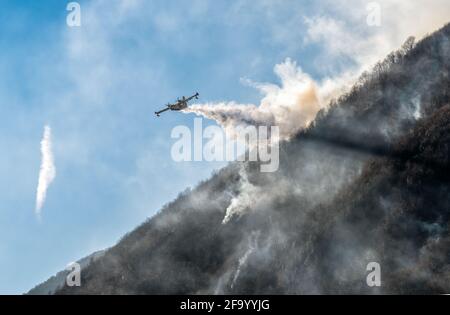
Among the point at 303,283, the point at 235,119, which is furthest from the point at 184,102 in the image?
the point at 303,283

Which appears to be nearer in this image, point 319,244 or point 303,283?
point 303,283

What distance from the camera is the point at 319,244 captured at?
199m

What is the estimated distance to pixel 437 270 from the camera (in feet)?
545
